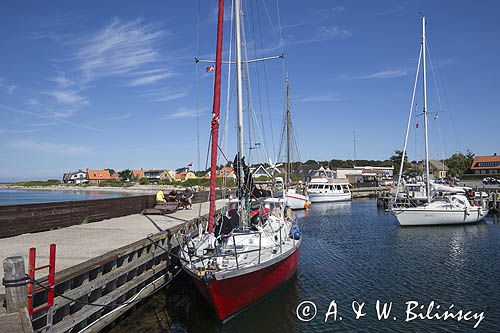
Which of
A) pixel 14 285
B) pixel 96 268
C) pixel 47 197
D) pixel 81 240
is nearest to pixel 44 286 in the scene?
pixel 14 285

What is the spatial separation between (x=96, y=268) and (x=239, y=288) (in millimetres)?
3852

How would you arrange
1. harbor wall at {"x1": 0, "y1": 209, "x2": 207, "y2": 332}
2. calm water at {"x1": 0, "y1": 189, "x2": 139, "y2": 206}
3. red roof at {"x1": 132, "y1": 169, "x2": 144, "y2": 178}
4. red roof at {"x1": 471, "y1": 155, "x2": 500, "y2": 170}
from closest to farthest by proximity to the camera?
harbor wall at {"x1": 0, "y1": 209, "x2": 207, "y2": 332} < calm water at {"x1": 0, "y1": 189, "x2": 139, "y2": 206} < red roof at {"x1": 471, "y1": 155, "x2": 500, "y2": 170} < red roof at {"x1": 132, "y1": 169, "x2": 144, "y2": 178}

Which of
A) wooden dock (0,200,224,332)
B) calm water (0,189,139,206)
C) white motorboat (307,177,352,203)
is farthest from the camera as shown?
calm water (0,189,139,206)

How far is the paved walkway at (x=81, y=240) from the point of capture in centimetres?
1117

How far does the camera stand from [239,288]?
1127cm

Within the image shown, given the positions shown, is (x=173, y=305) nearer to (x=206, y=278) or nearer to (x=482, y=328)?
(x=206, y=278)

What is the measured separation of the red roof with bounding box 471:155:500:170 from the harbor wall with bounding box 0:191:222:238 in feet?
322

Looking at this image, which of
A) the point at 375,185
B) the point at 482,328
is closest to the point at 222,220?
the point at 482,328

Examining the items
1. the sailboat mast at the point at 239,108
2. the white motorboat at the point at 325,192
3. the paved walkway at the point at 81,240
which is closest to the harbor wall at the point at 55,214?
the paved walkway at the point at 81,240

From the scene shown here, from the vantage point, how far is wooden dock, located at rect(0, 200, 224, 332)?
29.7 ft

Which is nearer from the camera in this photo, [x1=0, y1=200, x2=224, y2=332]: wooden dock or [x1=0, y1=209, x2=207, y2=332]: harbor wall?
[x1=0, y1=209, x2=207, y2=332]: harbor wall

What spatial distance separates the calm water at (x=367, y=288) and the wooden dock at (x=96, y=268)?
0.72 meters

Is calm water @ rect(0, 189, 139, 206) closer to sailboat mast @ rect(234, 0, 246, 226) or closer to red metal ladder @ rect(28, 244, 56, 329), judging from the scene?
sailboat mast @ rect(234, 0, 246, 226)

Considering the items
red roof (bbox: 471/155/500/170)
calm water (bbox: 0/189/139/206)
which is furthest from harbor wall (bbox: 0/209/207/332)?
red roof (bbox: 471/155/500/170)
